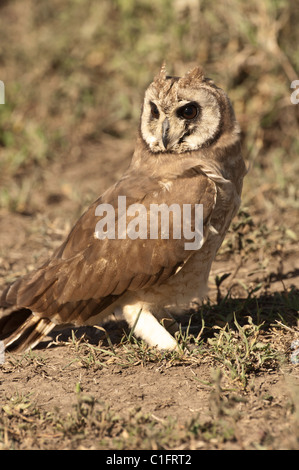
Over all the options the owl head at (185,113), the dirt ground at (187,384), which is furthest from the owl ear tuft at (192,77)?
the dirt ground at (187,384)

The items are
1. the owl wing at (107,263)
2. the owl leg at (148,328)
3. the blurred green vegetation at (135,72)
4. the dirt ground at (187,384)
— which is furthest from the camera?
the blurred green vegetation at (135,72)

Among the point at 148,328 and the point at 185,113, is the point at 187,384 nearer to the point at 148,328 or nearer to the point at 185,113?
the point at 148,328

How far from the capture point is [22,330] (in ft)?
13.7

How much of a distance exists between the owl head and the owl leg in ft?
3.51

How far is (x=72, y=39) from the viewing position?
27.7ft

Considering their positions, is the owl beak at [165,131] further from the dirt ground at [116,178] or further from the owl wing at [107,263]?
the dirt ground at [116,178]

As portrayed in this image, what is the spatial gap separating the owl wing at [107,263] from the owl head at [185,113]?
28 centimetres

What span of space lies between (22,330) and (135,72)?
4320 millimetres

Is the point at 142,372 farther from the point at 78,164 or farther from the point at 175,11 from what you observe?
the point at 175,11

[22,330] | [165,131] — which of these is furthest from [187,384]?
[165,131]

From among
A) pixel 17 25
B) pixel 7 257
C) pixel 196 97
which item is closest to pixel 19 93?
pixel 17 25

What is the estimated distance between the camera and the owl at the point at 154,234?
3838 mm

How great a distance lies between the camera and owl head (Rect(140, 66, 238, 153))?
4.05 metres

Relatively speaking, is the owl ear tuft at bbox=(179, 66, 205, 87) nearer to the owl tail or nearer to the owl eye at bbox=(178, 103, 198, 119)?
the owl eye at bbox=(178, 103, 198, 119)
